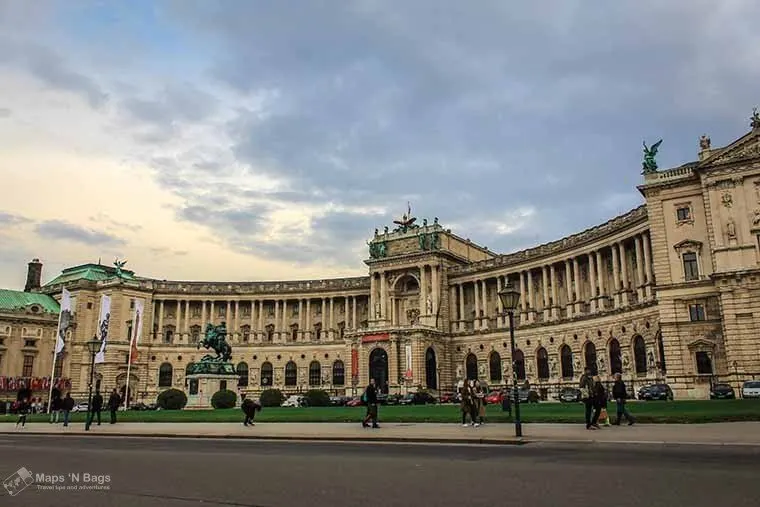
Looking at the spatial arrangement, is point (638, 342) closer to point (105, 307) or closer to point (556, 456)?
point (556, 456)

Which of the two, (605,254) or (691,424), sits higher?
(605,254)

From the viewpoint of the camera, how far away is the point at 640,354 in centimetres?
6800

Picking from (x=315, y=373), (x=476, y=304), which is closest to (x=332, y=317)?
(x=315, y=373)

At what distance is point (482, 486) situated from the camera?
1212cm

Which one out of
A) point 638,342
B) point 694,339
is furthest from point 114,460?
point 638,342

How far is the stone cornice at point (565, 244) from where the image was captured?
232 ft

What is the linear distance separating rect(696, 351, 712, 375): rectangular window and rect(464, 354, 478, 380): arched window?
3902 cm

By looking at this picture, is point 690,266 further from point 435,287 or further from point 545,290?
point 435,287

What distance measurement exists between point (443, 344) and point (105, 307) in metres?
45.8

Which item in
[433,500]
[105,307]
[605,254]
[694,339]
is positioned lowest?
[433,500]

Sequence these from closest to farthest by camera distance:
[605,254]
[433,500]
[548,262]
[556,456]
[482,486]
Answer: [433,500] < [482,486] < [556,456] < [605,254] < [548,262]

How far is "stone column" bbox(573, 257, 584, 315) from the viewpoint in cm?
8006

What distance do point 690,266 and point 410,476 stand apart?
54.8m

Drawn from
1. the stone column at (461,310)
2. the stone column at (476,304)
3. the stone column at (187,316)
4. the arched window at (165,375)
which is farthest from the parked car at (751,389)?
the stone column at (187,316)
